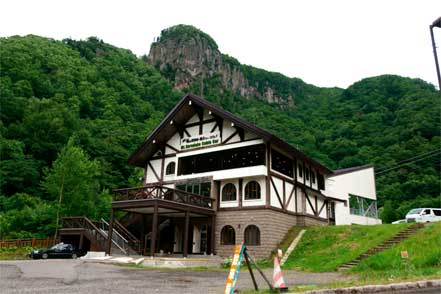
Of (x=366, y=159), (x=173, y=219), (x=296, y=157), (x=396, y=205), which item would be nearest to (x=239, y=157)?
(x=296, y=157)

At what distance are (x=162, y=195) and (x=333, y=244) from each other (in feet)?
32.8

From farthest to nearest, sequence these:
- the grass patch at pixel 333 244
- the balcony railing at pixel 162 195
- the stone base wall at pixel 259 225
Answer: the stone base wall at pixel 259 225
the balcony railing at pixel 162 195
the grass patch at pixel 333 244

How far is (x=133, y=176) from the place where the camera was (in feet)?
157

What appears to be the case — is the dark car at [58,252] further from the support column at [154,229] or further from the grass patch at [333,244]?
the grass patch at [333,244]

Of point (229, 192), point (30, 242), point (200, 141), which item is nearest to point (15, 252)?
point (30, 242)

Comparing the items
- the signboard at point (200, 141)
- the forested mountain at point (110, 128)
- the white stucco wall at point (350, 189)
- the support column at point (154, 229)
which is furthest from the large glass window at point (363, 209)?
the support column at point (154, 229)

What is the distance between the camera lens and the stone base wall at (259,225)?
71.5 ft

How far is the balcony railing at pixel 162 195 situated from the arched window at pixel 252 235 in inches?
118

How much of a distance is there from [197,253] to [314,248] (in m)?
7.46

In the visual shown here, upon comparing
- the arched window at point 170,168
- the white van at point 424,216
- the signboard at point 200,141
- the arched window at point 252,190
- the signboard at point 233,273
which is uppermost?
the signboard at point 200,141

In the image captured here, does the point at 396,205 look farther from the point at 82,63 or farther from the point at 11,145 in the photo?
the point at 82,63

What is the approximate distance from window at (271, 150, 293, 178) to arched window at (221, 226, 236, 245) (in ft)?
15.4

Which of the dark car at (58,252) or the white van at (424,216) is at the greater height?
the white van at (424,216)

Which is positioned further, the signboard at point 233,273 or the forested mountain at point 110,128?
the forested mountain at point 110,128
